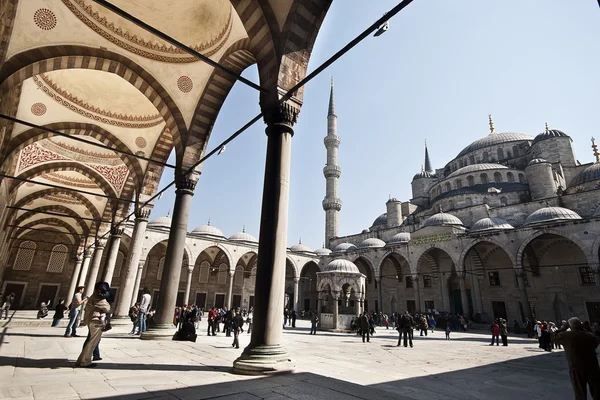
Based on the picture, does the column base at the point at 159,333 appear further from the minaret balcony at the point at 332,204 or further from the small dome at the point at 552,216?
the minaret balcony at the point at 332,204

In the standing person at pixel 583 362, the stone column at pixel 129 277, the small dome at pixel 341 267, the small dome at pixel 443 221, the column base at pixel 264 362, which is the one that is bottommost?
the column base at pixel 264 362

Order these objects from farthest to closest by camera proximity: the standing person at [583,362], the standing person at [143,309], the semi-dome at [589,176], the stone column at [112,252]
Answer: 1. the semi-dome at [589,176]
2. the stone column at [112,252]
3. the standing person at [143,309]
4. the standing person at [583,362]

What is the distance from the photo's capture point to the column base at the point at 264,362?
11.6 feet

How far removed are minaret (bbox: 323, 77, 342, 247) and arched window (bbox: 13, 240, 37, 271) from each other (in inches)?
878

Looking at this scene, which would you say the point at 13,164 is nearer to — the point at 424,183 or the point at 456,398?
the point at 456,398

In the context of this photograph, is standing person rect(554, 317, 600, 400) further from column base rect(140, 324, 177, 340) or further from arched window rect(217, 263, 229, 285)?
arched window rect(217, 263, 229, 285)

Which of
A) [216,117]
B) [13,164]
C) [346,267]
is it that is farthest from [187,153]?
[346,267]

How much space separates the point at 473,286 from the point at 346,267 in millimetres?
9785

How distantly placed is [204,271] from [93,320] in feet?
76.3

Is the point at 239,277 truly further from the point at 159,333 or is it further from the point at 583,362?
the point at 583,362

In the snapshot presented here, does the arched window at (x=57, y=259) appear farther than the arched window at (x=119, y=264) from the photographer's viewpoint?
No

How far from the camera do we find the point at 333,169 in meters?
29.2

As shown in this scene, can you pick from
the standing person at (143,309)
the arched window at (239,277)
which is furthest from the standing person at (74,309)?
the arched window at (239,277)

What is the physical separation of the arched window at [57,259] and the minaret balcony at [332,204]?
20582 millimetres
